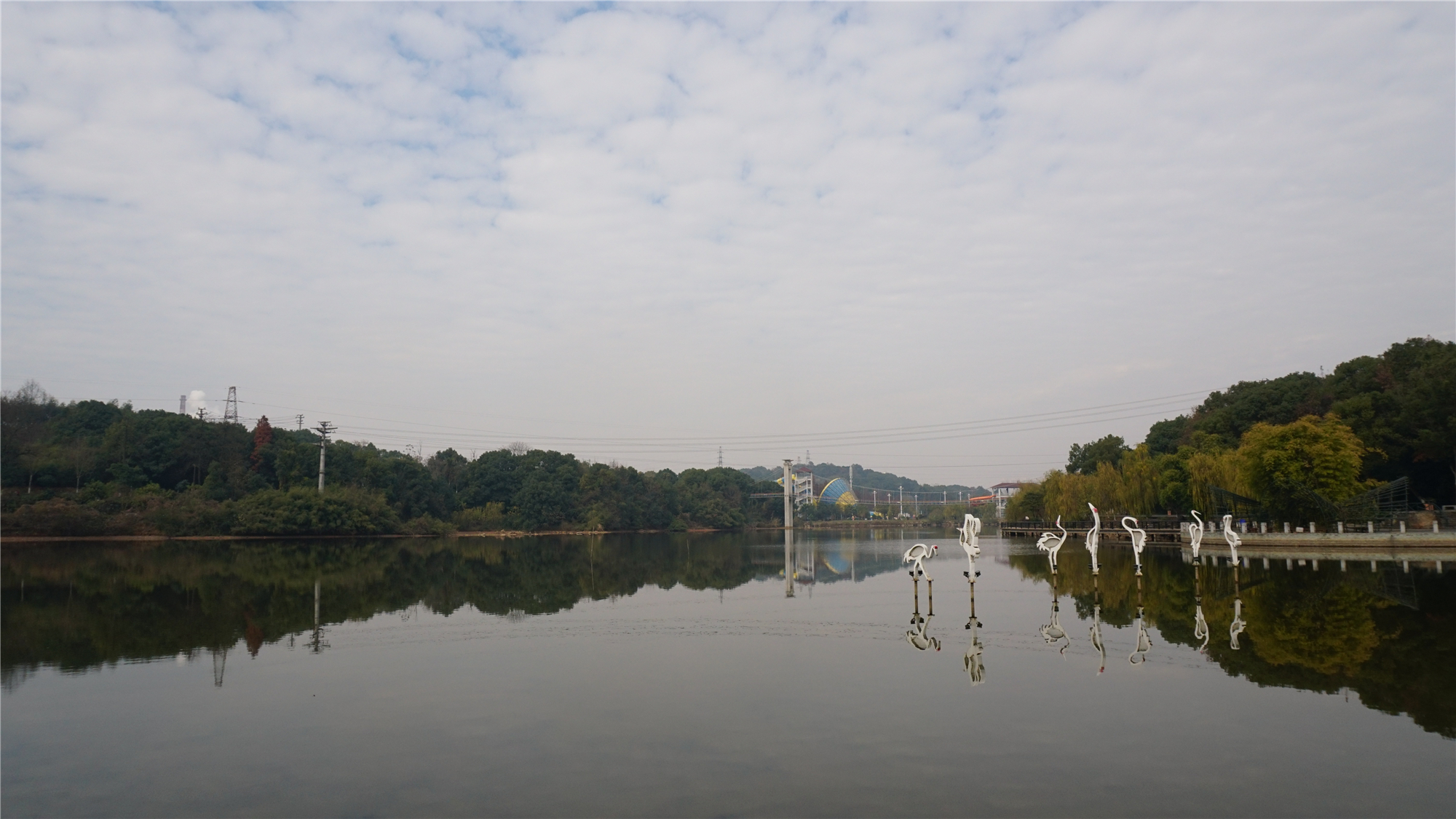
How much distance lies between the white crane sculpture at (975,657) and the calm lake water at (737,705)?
104 millimetres

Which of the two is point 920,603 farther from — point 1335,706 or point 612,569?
point 612,569

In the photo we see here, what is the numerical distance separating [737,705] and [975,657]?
5293mm

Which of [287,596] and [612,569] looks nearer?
[287,596]

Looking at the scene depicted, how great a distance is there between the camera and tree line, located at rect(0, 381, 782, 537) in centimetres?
A: 5812

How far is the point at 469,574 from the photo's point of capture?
34.7m

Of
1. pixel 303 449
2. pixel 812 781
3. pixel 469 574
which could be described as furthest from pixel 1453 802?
pixel 303 449

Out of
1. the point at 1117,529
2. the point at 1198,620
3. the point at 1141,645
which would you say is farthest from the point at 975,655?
the point at 1117,529

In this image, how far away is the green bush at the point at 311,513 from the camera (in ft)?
203

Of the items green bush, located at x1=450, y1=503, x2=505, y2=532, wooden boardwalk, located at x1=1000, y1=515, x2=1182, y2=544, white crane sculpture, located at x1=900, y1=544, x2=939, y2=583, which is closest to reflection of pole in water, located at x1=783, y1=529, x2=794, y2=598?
white crane sculpture, located at x1=900, y1=544, x2=939, y2=583

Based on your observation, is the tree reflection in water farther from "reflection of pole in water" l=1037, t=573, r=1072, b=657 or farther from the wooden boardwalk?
the wooden boardwalk

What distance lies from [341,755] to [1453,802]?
1115 cm

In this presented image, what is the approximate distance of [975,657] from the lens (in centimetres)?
1503

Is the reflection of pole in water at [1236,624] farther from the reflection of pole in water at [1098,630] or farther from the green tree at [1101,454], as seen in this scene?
the green tree at [1101,454]

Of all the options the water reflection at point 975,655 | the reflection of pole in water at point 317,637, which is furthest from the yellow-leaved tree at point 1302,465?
the reflection of pole in water at point 317,637
